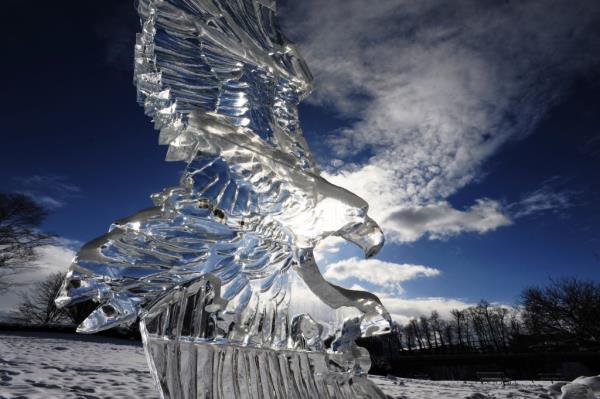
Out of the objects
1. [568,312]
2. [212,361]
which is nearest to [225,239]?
[212,361]

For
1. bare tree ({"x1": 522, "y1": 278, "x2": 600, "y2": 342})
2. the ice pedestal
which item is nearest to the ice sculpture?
the ice pedestal

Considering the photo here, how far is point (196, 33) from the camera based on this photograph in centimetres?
174

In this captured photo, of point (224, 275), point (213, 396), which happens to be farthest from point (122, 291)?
point (213, 396)

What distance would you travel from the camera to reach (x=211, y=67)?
1810 mm

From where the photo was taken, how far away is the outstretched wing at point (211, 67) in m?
1.69

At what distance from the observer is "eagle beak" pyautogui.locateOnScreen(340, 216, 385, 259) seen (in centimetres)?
181

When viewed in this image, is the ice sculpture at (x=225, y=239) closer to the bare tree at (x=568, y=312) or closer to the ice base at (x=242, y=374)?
the ice base at (x=242, y=374)

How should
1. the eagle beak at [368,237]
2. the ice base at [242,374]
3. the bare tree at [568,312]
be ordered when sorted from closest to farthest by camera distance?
1. the ice base at [242,374]
2. the eagle beak at [368,237]
3. the bare tree at [568,312]

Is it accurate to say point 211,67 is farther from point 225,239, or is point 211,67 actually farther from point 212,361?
point 212,361

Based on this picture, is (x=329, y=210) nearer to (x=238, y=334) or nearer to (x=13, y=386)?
(x=238, y=334)

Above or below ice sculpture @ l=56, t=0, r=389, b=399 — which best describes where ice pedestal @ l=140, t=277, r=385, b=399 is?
below

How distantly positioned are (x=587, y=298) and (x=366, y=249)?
29.2 meters

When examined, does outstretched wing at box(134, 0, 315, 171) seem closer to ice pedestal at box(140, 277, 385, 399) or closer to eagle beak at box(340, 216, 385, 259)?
eagle beak at box(340, 216, 385, 259)

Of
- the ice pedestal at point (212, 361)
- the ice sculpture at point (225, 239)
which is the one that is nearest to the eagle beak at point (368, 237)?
the ice sculpture at point (225, 239)
